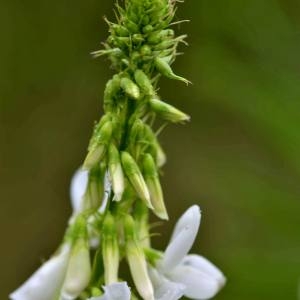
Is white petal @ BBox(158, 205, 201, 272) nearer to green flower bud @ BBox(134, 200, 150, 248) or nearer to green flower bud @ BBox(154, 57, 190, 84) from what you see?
green flower bud @ BBox(134, 200, 150, 248)

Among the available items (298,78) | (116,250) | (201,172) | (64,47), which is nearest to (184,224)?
(116,250)

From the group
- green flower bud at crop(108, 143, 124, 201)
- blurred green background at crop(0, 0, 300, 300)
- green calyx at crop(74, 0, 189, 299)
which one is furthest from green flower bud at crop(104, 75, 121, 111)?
blurred green background at crop(0, 0, 300, 300)

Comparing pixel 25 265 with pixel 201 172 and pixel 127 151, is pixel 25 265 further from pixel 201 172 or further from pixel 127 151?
pixel 127 151

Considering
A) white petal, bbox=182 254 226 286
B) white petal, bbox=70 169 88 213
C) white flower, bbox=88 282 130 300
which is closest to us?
white flower, bbox=88 282 130 300

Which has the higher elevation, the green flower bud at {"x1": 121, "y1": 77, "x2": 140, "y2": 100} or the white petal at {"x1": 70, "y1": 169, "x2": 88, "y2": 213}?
the green flower bud at {"x1": 121, "y1": 77, "x2": 140, "y2": 100}

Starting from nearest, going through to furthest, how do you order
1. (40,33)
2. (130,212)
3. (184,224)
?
(184,224) < (130,212) < (40,33)

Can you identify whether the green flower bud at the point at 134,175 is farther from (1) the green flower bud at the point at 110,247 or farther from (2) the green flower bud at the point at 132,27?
(2) the green flower bud at the point at 132,27

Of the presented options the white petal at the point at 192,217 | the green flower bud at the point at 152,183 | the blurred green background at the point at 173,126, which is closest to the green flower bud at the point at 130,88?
the green flower bud at the point at 152,183

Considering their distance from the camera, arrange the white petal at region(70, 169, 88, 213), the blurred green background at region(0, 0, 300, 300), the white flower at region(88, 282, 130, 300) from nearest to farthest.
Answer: the white flower at region(88, 282, 130, 300) < the white petal at region(70, 169, 88, 213) < the blurred green background at region(0, 0, 300, 300)
